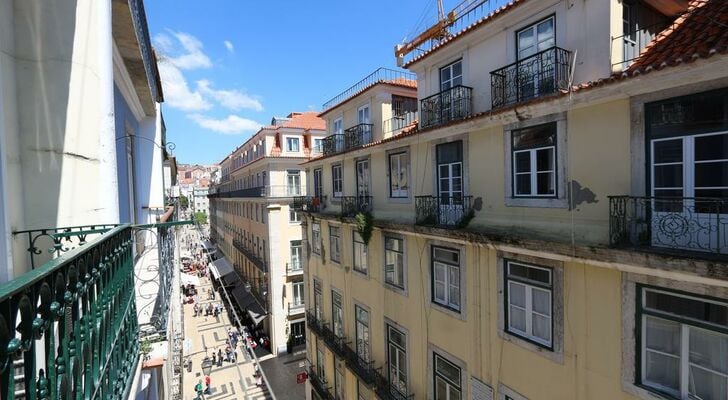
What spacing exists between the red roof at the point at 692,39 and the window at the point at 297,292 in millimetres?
23704

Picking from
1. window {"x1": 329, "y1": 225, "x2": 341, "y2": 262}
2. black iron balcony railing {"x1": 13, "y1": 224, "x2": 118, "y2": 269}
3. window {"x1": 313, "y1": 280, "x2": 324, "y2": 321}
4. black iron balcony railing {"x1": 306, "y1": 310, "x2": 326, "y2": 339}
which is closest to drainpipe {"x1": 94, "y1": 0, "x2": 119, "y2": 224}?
black iron balcony railing {"x1": 13, "y1": 224, "x2": 118, "y2": 269}

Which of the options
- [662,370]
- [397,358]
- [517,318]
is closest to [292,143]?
[397,358]

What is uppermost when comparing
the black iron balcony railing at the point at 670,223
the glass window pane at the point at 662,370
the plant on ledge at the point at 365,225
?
the black iron balcony railing at the point at 670,223

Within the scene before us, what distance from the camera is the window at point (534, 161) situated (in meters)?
7.23

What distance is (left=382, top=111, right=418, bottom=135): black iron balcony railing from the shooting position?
13.9 m

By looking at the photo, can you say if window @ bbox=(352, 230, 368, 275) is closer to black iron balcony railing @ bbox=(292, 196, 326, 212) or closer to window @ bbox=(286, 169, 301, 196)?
black iron balcony railing @ bbox=(292, 196, 326, 212)

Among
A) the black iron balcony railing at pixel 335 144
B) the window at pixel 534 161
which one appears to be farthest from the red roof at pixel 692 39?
the black iron balcony railing at pixel 335 144

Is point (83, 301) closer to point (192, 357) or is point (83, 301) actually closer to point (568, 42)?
point (568, 42)

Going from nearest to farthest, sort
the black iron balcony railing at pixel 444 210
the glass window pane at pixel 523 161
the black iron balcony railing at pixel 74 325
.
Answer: the black iron balcony railing at pixel 74 325
the glass window pane at pixel 523 161
the black iron balcony railing at pixel 444 210

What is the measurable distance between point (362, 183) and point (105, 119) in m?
11.0

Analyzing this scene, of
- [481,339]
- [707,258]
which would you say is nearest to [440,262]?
[481,339]

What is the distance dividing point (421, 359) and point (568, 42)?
8.83 meters

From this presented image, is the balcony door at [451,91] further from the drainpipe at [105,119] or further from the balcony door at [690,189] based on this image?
the drainpipe at [105,119]

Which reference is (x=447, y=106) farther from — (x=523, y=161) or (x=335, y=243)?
(x=335, y=243)
